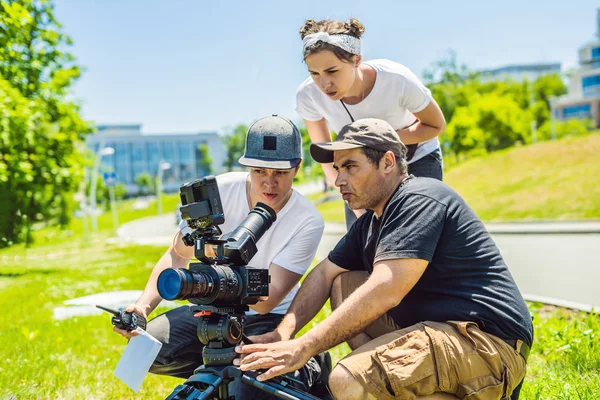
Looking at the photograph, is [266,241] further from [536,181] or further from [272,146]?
[536,181]

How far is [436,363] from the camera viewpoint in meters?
2.60

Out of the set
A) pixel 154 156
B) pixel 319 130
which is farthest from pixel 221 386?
pixel 154 156

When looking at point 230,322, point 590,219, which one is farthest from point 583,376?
point 590,219

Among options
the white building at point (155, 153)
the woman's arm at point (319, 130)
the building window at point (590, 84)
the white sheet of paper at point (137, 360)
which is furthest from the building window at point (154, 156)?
the white sheet of paper at point (137, 360)

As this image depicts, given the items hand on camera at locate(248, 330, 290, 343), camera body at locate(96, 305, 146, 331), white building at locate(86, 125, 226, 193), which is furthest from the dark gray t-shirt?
white building at locate(86, 125, 226, 193)

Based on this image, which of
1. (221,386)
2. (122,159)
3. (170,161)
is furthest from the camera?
(170,161)

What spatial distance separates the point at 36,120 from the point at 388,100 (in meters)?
11.2

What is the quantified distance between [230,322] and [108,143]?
13737 centimetres

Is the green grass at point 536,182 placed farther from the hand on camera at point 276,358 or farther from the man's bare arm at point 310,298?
the hand on camera at point 276,358

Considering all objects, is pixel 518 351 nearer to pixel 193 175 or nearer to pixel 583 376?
pixel 583 376

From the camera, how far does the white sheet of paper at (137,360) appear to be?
8.88ft

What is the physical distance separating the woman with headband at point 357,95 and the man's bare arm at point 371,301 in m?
1.21

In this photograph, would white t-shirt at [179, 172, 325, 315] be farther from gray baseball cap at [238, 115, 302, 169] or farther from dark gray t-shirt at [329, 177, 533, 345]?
dark gray t-shirt at [329, 177, 533, 345]

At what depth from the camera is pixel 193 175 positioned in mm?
136875
